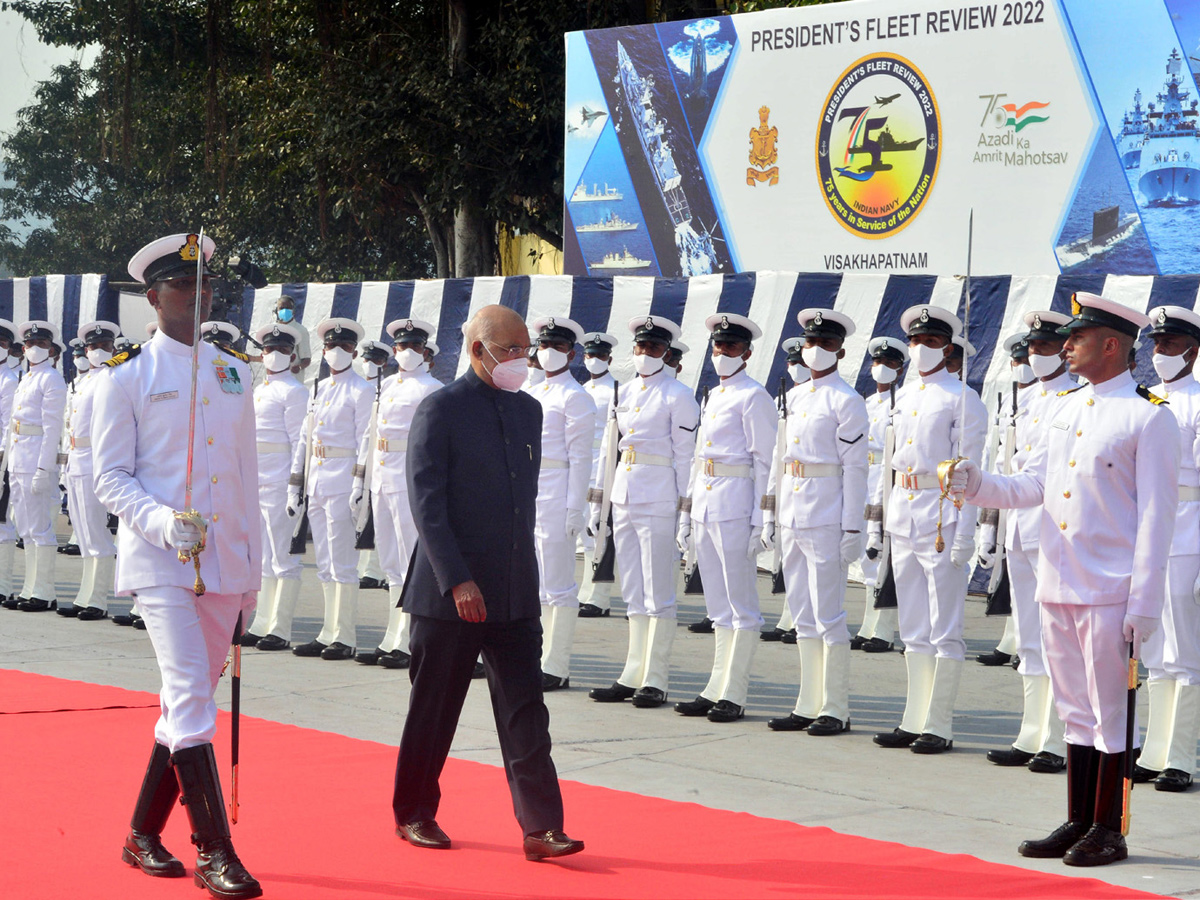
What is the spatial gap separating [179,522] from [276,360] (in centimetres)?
626

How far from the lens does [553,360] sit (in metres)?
9.52

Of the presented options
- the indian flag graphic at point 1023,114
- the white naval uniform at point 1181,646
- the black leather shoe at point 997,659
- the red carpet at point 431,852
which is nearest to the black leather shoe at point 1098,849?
the red carpet at point 431,852

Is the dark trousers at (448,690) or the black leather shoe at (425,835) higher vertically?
the dark trousers at (448,690)

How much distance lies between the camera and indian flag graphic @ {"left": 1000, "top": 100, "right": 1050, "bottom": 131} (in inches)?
477

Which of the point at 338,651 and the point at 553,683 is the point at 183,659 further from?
the point at 338,651

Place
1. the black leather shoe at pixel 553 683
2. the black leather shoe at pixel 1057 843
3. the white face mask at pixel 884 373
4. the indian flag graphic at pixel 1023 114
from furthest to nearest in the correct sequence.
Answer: the indian flag graphic at pixel 1023 114
the white face mask at pixel 884 373
the black leather shoe at pixel 553 683
the black leather shoe at pixel 1057 843

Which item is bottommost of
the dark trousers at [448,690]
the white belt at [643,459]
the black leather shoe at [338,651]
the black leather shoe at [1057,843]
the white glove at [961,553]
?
the black leather shoe at [338,651]

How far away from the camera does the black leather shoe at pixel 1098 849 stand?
5.30m

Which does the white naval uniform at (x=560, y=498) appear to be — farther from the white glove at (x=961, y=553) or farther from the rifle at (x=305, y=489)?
the white glove at (x=961, y=553)

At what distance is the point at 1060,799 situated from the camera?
21.1 ft

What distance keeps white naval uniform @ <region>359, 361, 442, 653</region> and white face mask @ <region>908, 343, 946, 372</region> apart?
3.31 m

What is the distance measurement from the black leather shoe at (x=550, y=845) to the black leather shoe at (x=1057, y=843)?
1.66 meters

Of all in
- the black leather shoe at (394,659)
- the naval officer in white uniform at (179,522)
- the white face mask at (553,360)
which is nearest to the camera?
the naval officer in white uniform at (179,522)

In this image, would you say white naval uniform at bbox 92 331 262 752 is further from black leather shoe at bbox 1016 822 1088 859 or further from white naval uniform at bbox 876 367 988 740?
white naval uniform at bbox 876 367 988 740
